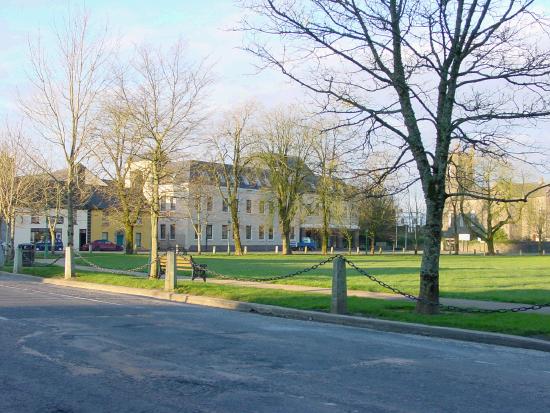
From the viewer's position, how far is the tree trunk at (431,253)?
13438 mm

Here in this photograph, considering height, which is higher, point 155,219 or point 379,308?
point 155,219

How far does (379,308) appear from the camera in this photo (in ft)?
47.2

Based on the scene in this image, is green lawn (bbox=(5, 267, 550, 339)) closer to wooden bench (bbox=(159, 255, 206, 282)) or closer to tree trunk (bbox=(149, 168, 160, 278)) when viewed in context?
tree trunk (bbox=(149, 168, 160, 278))

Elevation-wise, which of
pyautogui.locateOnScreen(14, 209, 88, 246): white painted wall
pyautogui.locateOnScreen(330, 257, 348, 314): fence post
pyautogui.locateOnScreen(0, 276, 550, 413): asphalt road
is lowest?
pyautogui.locateOnScreen(0, 276, 550, 413): asphalt road

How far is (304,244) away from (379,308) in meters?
76.1

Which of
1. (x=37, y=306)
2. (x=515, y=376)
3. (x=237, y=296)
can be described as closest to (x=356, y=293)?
(x=237, y=296)

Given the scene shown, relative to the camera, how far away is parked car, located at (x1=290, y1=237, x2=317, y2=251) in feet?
286

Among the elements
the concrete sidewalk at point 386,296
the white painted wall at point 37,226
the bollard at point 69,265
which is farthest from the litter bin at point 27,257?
the white painted wall at point 37,226

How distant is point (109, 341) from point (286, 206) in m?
51.8

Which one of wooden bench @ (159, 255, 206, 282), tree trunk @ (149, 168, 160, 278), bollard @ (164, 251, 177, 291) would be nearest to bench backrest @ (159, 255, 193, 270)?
wooden bench @ (159, 255, 206, 282)

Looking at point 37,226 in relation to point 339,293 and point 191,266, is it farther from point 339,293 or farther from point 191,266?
point 339,293

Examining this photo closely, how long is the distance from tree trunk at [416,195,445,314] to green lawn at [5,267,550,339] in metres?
0.33

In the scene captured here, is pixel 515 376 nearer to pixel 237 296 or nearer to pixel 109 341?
pixel 109 341

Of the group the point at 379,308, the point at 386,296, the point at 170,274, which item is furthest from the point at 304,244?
the point at 379,308
